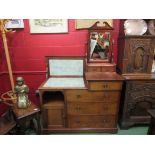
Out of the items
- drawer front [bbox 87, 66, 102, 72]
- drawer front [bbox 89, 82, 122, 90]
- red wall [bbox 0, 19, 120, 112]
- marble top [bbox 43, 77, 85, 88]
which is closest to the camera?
drawer front [bbox 89, 82, 122, 90]

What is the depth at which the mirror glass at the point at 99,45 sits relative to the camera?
7.05 ft

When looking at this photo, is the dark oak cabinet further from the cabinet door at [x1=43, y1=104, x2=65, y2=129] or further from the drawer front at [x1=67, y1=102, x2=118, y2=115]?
the cabinet door at [x1=43, y1=104, x2=65, y2=129]

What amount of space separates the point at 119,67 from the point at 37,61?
138 cm

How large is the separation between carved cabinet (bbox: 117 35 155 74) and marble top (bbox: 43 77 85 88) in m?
0.67

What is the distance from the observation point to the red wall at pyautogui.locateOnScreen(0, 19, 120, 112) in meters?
2.38

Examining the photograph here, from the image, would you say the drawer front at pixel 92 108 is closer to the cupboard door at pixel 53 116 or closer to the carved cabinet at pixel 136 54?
the cupboard door at pixel 53 116

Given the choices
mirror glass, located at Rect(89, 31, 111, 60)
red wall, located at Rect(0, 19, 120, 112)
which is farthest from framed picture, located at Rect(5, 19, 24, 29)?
mirror glass, located at Rect(89, 31, 111, 60)

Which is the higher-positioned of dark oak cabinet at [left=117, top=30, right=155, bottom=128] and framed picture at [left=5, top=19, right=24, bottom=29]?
framed picture at [left=5, top=19, right=24, bottom=29]

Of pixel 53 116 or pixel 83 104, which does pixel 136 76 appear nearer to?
pixel 83 104

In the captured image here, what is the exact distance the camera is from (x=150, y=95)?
2.20m

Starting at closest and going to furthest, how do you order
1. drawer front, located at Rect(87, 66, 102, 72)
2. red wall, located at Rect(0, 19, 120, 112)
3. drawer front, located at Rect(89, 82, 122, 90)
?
drawer front, located at Rect(89, 82, 122, 90) → drawer front, located at Rect(87, 66, 102, 72) → red wall, located at Rect(0, 19, 120, 112)

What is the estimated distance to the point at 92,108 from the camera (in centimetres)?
210

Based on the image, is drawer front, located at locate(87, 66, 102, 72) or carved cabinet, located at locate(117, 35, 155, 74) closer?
carved cabinet, located at locate(117, 35, 155, 74)

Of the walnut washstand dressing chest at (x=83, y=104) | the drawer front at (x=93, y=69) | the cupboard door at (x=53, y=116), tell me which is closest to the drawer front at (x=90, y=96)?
the walnut washstand dressing chest at (x=83, y=104)
